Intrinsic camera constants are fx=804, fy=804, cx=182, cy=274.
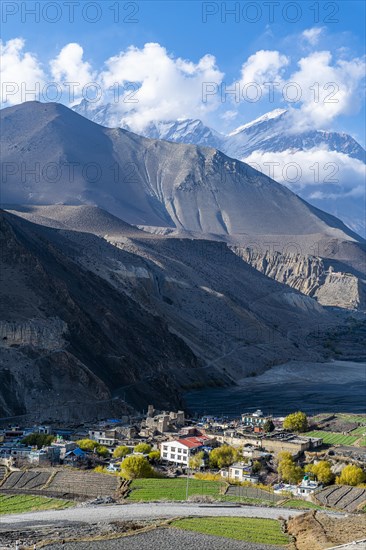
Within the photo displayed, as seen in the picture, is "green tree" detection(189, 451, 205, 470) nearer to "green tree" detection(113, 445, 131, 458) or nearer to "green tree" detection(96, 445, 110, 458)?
"green tree" detection(113, 445, 131, 458)

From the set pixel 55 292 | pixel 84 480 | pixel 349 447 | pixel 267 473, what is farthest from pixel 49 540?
pixel 55 292

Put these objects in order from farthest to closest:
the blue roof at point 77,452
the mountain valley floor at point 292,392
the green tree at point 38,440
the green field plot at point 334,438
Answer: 1. the mountain valley floor at point 292,392
2. the green field plot at point 334,438
3. the green tree at point 38,440
4. the blue roof at point 77,452

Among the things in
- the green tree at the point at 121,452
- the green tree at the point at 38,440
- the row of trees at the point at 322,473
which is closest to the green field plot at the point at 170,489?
the row of trees at the point at 322,473

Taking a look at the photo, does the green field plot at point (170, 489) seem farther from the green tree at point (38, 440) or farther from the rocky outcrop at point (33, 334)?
the rocky outcrop at point (33, 334)

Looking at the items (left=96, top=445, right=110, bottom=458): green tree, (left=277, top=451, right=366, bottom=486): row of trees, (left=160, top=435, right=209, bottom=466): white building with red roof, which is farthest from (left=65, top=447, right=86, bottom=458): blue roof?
(left=277, top=451, right=366, bottom=486): row of trees

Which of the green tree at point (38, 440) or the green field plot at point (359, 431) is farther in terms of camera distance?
the green field plot at point (359, 431)

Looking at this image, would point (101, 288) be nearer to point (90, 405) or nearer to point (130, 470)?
point (90, 405)

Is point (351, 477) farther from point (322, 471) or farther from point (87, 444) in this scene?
point (87, 444)
